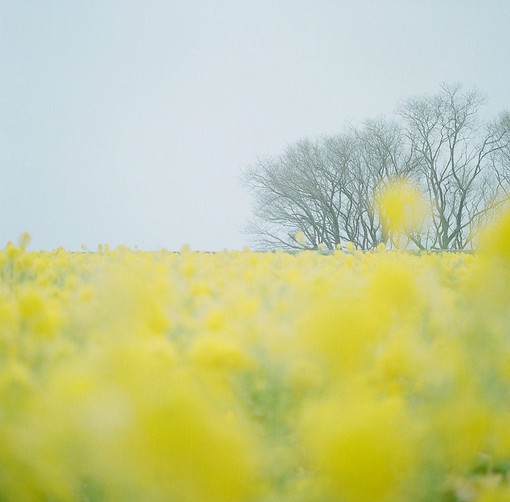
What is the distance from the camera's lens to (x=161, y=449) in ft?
1.14

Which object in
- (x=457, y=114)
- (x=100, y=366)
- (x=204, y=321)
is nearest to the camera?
(x=100, y=366)

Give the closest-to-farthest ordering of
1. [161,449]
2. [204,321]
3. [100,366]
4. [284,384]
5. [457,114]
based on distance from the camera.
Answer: [161,449] < [100,366] < [284,384] < [204,321] < [457,114]

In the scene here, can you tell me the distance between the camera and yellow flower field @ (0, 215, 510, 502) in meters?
0.36

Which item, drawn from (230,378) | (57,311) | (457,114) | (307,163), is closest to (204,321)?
(230,378)

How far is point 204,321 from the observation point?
0.91 meters

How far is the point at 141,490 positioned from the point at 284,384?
372 millimetres

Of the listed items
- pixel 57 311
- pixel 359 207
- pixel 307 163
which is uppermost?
pixel 307 163

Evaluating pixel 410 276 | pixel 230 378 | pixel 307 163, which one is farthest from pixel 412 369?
pixel 307 163

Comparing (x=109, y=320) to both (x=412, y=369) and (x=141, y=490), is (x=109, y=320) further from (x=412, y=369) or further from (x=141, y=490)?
(x=412, y=369)

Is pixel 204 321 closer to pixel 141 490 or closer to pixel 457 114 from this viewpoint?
pixel 141 490

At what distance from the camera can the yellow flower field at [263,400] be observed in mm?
362

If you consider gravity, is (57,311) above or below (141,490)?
above

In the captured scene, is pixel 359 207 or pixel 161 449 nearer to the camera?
pixel 161 449

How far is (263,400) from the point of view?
0.77 meters
